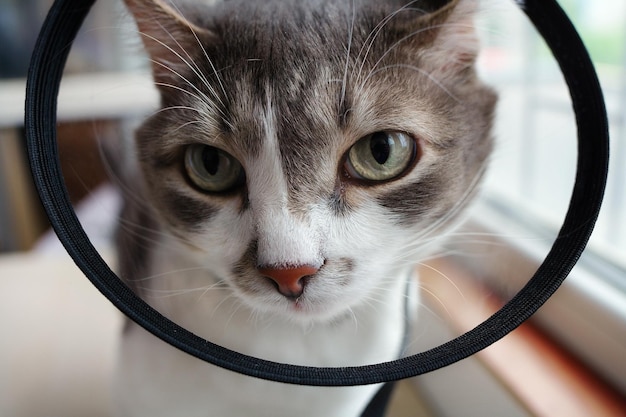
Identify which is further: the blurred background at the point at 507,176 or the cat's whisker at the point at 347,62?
the blurred background at the point at 507,176

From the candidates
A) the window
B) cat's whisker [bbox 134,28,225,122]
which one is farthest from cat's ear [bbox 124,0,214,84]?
the window

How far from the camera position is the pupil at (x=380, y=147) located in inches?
16.8

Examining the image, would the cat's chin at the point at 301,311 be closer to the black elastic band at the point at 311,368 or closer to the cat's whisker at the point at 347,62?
the black elastic band at the point at 311,368

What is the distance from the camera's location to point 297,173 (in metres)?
0.40

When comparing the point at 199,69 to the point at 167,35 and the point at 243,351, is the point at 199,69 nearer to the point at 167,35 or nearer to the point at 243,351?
the point at 167,35

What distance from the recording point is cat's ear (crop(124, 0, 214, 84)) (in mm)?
437

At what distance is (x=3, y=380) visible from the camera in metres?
0.73

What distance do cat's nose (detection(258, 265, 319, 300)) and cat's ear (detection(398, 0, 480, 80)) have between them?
0.61 ft

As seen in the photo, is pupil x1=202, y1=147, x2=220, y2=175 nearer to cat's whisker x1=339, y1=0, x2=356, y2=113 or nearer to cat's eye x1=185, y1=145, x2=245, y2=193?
cat's eye x1=185, y1=145, x2=245, y2=193

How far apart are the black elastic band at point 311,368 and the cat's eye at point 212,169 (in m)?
0.10

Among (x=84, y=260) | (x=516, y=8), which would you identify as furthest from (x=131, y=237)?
(x=516, y=8)

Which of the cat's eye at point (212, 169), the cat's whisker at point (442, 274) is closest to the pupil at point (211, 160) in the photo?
the cat's eye at point (212, 169)

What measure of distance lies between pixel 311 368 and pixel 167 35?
0.91 feet

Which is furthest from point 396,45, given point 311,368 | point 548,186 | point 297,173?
point 548,186
